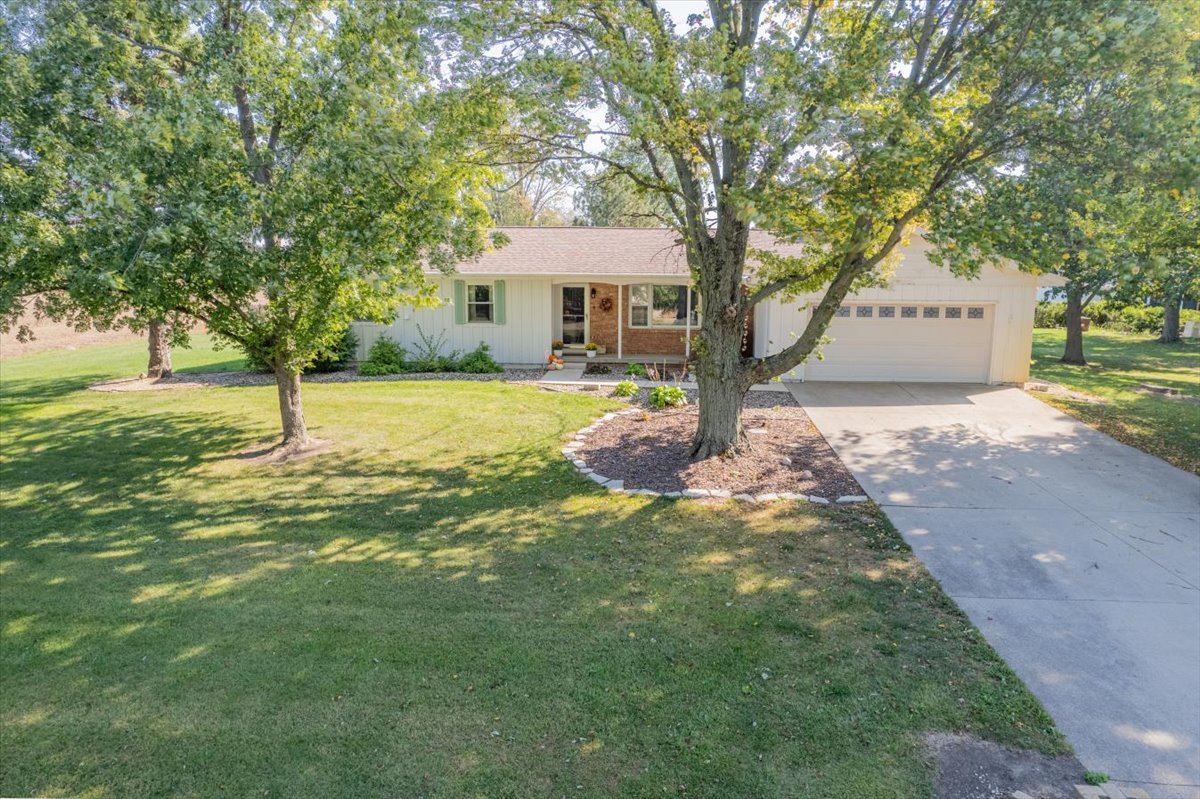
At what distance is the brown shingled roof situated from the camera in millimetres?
16109

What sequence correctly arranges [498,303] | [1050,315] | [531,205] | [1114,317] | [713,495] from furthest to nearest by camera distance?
[531,205]
[1114,317]
[1050,315]
[498,303]
[713,495]

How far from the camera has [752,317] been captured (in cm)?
1700

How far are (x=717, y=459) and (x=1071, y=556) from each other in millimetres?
3804

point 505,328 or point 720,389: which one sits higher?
point 505,328

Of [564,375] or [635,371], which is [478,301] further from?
[635,371]

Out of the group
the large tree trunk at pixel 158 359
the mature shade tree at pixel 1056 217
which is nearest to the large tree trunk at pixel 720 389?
the mature shade tree at pixel 1056 217

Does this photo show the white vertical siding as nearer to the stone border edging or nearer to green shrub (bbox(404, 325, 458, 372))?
green shrub (bbox(404, 325, 458, 372))

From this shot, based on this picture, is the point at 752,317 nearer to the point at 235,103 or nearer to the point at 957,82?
the point at 957,82

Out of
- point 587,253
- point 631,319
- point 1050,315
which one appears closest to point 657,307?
point 631,319

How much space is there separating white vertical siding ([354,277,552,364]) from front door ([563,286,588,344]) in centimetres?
149

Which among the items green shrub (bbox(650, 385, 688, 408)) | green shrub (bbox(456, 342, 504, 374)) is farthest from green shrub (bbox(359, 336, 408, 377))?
green shrub (bbox(650, 385, 688, 408))

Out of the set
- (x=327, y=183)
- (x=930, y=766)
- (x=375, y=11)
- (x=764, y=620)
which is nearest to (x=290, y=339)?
(x=327, y=183)

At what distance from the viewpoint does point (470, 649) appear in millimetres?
4570

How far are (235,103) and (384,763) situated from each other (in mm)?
7558
